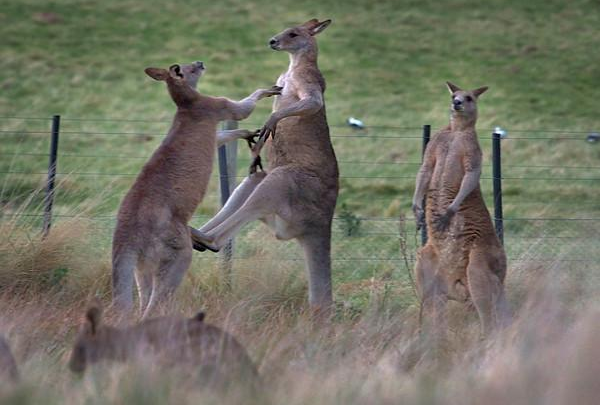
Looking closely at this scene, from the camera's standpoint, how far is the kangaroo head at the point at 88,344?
5.91 meters

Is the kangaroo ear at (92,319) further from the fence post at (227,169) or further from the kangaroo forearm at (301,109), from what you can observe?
the fence post at (227,169)

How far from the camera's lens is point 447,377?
599 cm

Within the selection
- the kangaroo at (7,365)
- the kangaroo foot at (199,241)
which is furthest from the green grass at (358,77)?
the kangaroo at (7,365)

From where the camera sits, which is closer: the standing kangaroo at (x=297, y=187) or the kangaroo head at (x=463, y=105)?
the standing kangaroo at (x=297, y=187)

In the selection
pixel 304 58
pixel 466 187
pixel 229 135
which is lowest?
pixel 466 187

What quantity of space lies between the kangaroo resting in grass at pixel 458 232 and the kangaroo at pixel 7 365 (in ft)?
10.2

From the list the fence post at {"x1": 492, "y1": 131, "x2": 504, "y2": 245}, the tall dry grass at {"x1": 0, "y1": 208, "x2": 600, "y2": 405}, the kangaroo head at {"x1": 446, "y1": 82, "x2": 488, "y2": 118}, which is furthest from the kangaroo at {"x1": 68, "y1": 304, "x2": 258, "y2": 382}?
the fence post at {"x1": 492, "y1": 131, "x2": 504, "y2": 245}

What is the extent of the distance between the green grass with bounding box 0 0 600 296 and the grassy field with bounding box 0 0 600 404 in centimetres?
8

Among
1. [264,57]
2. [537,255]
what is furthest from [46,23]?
[537,255]

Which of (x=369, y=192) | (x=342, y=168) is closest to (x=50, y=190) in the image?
(x=369, y=192)

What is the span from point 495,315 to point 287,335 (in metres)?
1.84

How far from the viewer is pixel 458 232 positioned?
8.58 metres

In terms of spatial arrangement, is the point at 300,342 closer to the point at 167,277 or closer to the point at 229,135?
the point at 167,277

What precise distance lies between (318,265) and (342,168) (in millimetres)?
10490
